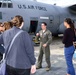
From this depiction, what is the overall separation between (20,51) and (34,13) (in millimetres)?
12558

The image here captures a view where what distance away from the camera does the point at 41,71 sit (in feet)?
24.2

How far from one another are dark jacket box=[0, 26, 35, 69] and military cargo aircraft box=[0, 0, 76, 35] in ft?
35.8

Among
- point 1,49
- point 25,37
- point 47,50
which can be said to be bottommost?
point 47,50

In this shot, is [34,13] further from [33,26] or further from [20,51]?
[20,51]

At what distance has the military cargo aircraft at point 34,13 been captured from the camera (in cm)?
1484

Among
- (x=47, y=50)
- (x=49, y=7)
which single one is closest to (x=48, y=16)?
(x=49, y=7)

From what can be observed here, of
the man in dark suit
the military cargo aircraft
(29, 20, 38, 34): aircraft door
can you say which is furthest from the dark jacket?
(29, 20, 38, 34): aircraft door

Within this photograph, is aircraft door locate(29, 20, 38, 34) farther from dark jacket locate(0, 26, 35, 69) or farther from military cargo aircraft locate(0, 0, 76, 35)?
dark jacket locate(0, 26, 35, 69)

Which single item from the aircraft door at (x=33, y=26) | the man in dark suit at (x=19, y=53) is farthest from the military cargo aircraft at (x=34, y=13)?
the man in dark suit at (x=19, y=53)

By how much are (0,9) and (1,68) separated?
36.5ft

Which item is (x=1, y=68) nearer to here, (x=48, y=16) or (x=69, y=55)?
(x=69, y=55)

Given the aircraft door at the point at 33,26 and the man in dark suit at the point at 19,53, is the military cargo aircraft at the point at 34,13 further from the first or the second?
the man in dark suit at the point at 19,53

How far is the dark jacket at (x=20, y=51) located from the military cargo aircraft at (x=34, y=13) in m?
10.9

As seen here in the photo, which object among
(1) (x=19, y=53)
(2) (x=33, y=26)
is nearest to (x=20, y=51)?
(1) (x=19, y=53)
